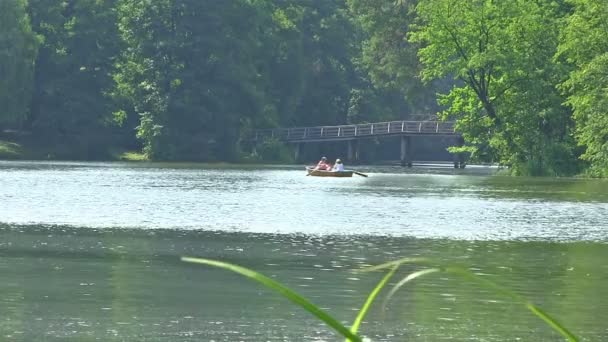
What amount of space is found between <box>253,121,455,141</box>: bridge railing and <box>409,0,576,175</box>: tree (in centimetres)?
2481

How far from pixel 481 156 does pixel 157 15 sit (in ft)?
124

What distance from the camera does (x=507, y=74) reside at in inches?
3268

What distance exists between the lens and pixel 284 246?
95.0ft

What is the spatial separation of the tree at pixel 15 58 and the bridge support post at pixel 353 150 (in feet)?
89.0

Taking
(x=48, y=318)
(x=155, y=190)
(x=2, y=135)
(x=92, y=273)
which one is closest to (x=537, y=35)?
(x=155, y=190)

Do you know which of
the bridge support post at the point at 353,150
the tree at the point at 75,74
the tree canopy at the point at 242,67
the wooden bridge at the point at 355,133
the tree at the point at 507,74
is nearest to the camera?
the tree at the point at 507,74

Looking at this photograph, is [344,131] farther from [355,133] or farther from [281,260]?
[281,260]

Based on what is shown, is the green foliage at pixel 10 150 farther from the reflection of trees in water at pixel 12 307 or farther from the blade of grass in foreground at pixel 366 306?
the blade of grass in foreground at pixel 366 306

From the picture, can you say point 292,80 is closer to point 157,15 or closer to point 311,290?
point 157,15

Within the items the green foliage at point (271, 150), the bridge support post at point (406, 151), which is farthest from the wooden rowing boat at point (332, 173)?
the bridge support post at point (406, 151)

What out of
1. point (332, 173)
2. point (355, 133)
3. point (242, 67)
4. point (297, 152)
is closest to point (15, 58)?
point (242, 67)

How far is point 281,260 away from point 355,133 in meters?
91.1

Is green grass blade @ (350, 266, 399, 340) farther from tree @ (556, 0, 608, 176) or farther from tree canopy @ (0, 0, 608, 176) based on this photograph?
tree canopy @ (0, 0, 608, 176)

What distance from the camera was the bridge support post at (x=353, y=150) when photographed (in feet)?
391
